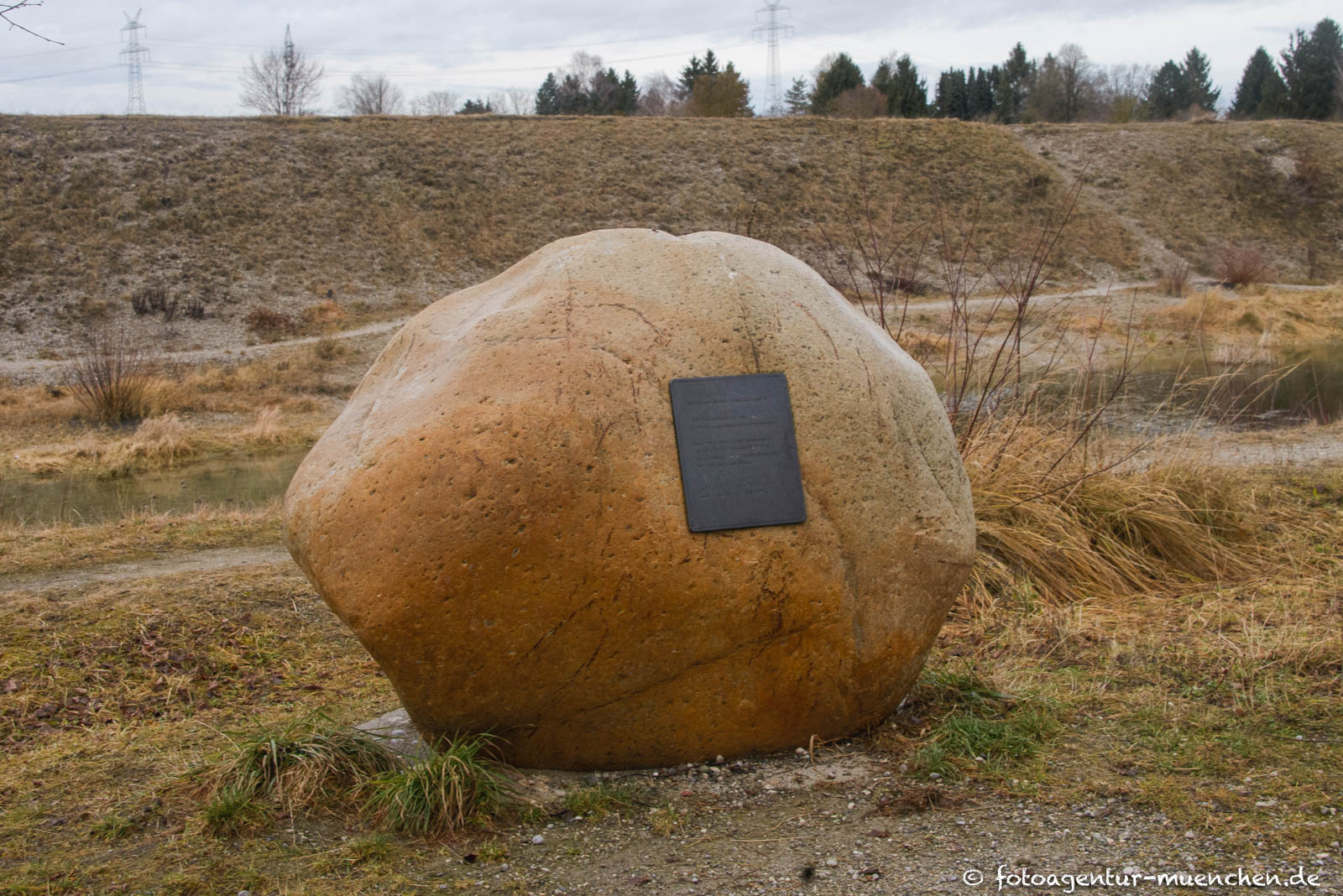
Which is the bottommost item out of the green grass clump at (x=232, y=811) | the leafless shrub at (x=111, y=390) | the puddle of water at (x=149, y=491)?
the puddle of water at (x=149, y=491)

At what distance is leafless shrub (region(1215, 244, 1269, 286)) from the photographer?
28141 millimetres

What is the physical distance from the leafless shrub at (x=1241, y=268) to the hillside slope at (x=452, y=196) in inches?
122

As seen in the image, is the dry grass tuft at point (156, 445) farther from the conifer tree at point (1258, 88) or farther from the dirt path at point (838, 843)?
the conifer tree at point (1258, 88)

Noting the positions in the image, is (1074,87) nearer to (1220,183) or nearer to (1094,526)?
(1220,183)

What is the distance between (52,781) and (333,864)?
4.82 ft

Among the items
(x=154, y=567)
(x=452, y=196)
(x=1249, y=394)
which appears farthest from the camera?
(x=452, y=196)

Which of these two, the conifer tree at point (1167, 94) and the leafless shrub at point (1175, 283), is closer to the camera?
the leafless shrub at point (1175, 283)

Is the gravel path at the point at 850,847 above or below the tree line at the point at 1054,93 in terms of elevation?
below

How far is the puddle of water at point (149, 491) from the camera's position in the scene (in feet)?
34.6

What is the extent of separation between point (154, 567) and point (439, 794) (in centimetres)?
433

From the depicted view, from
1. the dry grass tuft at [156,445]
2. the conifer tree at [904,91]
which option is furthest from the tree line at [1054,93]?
the dry grass tuft at [156,445]

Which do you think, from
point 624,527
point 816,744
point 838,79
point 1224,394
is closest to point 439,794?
point 624,527

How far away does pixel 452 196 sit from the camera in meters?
32.9

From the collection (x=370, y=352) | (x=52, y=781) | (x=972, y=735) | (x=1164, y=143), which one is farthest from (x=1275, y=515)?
(x=1164, y=143)
